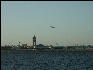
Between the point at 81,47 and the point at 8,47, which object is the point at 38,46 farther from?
the point at 81,47

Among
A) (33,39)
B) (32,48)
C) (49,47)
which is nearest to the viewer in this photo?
(33,39)

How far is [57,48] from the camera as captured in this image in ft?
620

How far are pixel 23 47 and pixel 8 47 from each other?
28.7ft

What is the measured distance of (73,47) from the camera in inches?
7633

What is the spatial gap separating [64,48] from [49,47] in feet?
30.7

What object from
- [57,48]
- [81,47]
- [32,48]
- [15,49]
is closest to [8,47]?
[15,49]

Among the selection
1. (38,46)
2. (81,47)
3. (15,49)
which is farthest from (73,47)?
(15,49)

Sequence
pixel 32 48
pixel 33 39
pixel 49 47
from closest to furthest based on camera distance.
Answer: pixel 33 39 < pixel 32 48 < pixel 49 47

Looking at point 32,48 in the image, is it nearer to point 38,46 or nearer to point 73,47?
point 38,46

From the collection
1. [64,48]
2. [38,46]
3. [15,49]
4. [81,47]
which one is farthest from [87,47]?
[15,49]

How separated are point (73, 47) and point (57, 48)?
37.4ft

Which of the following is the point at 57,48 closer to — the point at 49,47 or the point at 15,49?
the point at 49,47

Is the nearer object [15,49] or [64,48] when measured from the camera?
[15,49]

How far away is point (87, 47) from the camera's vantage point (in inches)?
7810
